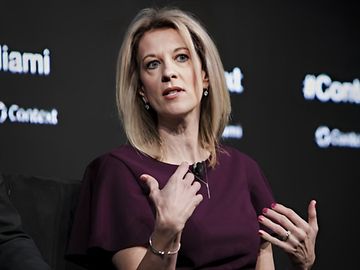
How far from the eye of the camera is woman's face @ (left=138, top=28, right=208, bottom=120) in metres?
2.58

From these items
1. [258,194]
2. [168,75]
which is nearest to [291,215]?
[258,194]

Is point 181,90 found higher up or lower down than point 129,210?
higher up

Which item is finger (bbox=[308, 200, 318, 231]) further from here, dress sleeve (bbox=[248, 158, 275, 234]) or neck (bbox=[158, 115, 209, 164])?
neck (bbox=[158, 115, 209, 164])

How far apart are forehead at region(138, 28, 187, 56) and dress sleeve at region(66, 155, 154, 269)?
39cm

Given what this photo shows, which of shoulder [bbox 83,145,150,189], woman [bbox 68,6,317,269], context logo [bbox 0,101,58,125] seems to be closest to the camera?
woman [bbox 68,6,317,269]

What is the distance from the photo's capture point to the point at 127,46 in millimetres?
2684

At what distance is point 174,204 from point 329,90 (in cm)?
194

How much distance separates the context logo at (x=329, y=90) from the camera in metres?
3.86

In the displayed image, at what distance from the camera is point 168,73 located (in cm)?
257

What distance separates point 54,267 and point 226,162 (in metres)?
0.65

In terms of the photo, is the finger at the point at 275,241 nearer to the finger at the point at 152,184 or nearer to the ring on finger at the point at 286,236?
the ring on finger at the point at 286,236

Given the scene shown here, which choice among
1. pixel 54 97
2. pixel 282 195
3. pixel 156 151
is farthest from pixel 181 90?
pixel 282 195

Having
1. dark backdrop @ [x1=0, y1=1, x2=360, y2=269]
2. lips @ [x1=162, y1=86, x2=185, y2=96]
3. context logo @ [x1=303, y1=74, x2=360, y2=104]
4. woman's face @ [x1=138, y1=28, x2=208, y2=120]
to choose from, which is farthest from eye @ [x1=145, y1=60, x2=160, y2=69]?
context logo @ [x1=303, y1=74, x2=360, y2=104]

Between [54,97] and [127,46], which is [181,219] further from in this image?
[54,97]
